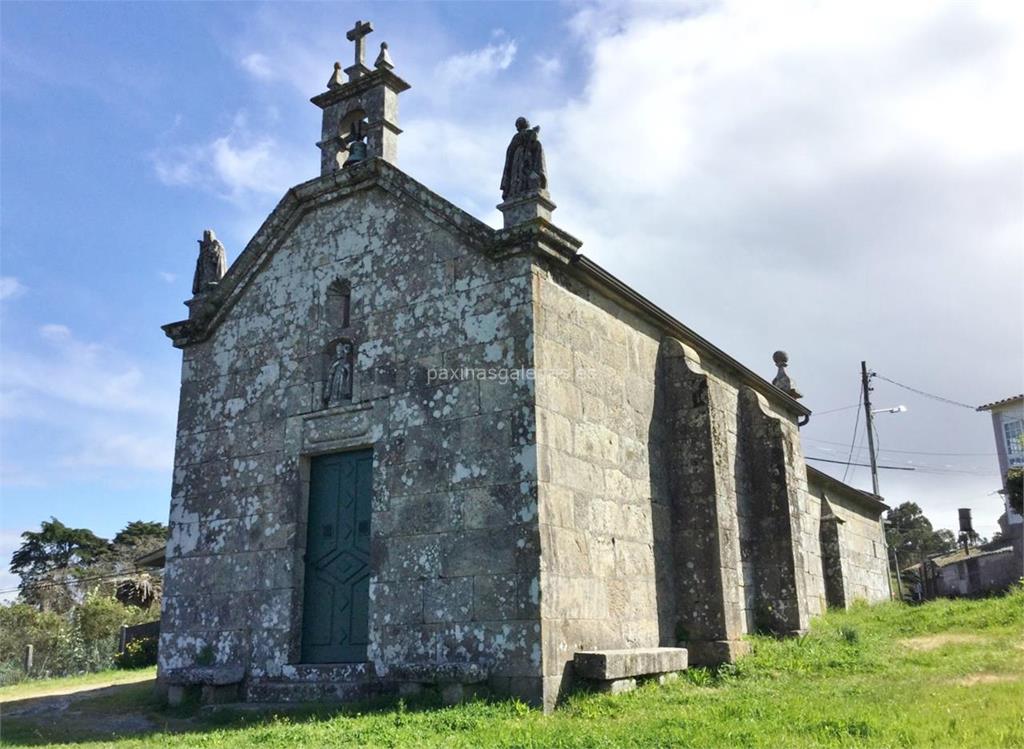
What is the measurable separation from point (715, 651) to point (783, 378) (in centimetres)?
895

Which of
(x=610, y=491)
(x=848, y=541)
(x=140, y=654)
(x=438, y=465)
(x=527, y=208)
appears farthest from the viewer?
(x=848, y=541)

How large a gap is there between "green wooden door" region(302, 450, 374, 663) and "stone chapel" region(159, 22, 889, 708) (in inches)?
1.1

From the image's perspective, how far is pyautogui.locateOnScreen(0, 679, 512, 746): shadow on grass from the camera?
918cm

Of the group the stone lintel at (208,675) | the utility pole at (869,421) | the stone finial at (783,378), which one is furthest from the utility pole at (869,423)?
the stone lintel at (208,675)

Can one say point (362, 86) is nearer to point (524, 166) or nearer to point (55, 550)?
point (524, 166)

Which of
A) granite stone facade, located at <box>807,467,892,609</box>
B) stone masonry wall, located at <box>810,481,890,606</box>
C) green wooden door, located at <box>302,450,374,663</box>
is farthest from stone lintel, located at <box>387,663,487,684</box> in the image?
stone masonry wall, located at <box>810,481,890,606</box>

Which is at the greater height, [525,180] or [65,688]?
[525,180]

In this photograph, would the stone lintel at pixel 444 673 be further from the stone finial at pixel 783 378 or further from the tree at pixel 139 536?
the tree at pixel 139 536

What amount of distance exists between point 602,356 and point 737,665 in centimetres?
400

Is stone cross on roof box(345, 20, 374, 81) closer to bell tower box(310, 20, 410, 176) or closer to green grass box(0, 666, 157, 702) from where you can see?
bell tower box(310, 20, 410, 176)

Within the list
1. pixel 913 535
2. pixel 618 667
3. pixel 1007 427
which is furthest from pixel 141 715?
pixel 913 535

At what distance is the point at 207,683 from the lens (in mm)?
10742

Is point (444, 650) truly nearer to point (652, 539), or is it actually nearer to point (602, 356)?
point (652, 539)

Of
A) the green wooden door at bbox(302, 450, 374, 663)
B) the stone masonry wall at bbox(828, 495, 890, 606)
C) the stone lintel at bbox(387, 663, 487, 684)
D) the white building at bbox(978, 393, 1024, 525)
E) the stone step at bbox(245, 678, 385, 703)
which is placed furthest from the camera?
the white building at bbox(978, 393, 1024, 525)
